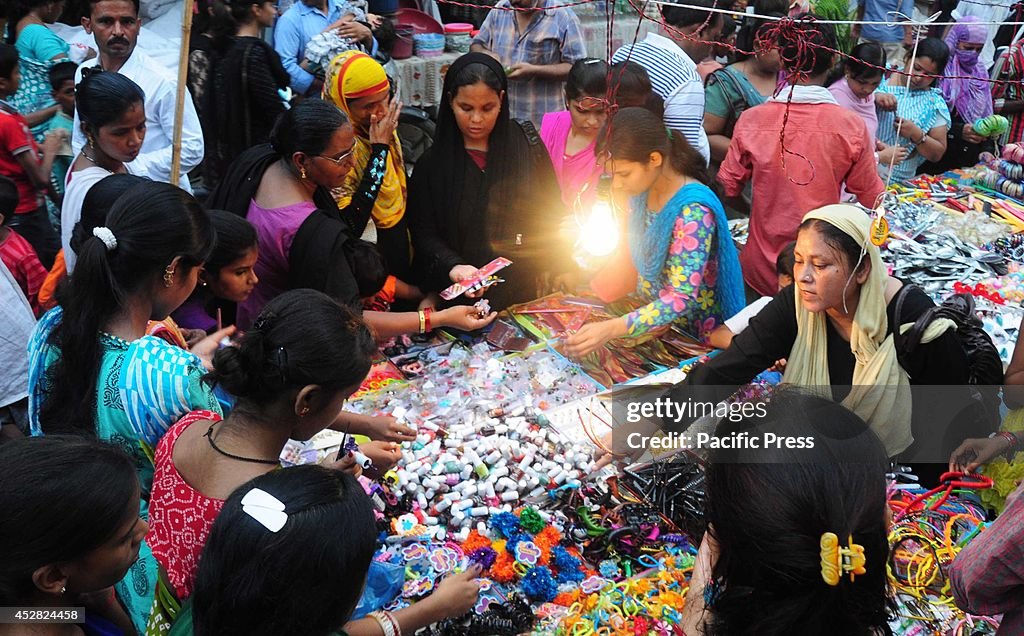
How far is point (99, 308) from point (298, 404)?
27.2 inches

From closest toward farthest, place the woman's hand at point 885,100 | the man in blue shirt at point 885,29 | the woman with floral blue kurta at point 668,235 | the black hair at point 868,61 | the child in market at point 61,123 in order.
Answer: the woman with floral blue kurta at point 668,235, the child in market at point 61,123, the black hair at point 868,61, the woman's hand at point 885,100, the man in blue shirt at point 885,29

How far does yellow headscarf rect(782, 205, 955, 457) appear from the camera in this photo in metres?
2.78

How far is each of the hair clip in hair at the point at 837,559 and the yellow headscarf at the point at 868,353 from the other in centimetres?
144

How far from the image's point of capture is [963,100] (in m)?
6.88

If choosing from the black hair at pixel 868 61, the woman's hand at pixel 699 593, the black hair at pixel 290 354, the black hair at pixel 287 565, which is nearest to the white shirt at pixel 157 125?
the black hair at pixel 290 354

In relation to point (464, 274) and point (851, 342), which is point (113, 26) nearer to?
point (464, 274)

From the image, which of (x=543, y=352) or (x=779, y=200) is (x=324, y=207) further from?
(x=779, y=200)

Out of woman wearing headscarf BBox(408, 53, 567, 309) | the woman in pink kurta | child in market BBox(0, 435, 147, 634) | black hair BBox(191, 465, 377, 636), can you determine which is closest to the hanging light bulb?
the woman in pink kurta

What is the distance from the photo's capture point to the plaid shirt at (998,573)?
1.74m

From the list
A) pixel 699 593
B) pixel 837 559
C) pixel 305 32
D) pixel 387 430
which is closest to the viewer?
pixel 837 559

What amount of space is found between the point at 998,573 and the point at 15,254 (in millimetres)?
3650

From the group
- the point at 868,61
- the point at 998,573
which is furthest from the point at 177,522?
the point at 868,61

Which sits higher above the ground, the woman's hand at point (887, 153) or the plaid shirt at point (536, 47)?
the plaid shirt at point (536, 47)

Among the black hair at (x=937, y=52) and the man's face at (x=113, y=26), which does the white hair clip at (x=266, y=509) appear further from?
the black hair at (x=937, y=52)
